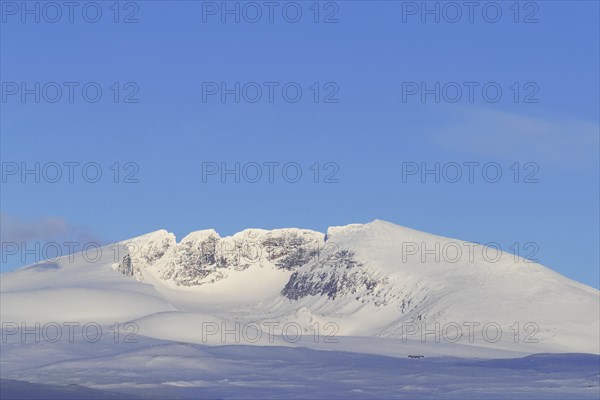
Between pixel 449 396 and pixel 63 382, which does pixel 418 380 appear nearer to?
pixel 449 396

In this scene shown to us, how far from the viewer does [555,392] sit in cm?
16600

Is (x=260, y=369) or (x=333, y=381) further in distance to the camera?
(x=260, y=369)

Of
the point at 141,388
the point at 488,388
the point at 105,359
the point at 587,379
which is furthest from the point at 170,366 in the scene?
the point at 587,379

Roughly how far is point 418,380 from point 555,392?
78.4 ft

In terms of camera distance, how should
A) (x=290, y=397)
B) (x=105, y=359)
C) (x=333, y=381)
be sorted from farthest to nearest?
(x=105, y=359)
(x=333, y=381)
(x=290, y=397)

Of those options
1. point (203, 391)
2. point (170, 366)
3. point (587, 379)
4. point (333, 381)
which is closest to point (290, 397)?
point (203, 391)

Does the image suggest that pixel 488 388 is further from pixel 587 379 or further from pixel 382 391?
pixel 587 379

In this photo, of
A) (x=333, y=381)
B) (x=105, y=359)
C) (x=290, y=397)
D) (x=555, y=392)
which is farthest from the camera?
(x=105, y=359)

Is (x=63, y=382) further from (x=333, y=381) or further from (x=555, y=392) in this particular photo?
(x=555, y=392)

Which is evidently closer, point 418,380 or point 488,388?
point 488,388

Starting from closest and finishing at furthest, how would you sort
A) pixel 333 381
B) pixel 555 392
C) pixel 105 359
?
1. pixel 555 392
2. pixel 333 381
3. pixel 105 359

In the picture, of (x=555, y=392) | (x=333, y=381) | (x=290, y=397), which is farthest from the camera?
(x=333, y=381)

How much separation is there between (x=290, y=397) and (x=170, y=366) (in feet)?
119

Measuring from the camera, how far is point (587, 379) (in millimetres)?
190250
